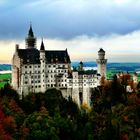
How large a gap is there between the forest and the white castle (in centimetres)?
296

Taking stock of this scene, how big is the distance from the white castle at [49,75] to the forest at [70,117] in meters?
2.96

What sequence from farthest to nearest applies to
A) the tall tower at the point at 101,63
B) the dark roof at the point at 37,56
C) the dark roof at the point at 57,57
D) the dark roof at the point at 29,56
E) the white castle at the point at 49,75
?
the tall tower at the point at 101,63 → the dark roof at the point at 57,57 → the dark roof at the point at 37,56 → the dark roof at the point at 29,56 → the white castle at the point at 49,75

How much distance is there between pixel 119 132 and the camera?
9244 cm

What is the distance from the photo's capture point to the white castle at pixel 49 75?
462 ft

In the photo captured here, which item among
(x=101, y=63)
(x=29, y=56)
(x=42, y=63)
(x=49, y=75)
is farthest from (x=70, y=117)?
(x=101, y=63)

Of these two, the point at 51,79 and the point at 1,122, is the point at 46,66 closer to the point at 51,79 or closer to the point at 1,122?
the point at 51,79

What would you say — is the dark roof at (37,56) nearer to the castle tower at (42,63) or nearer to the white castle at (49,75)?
the white castle at (49,75)

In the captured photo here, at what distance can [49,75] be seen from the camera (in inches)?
5645

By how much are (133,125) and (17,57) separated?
50.3 m

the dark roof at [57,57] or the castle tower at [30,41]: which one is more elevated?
the castle tower at [30,41]

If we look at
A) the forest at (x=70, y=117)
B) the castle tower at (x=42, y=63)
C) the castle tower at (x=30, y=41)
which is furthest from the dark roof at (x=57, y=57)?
the forest at (x=70, y=117)

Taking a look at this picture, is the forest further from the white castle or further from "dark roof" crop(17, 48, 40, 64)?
"dark roof" crop(17, 48, 40, 64)

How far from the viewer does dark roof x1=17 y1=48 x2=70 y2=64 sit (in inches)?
5630

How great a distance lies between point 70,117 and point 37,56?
136 feet
